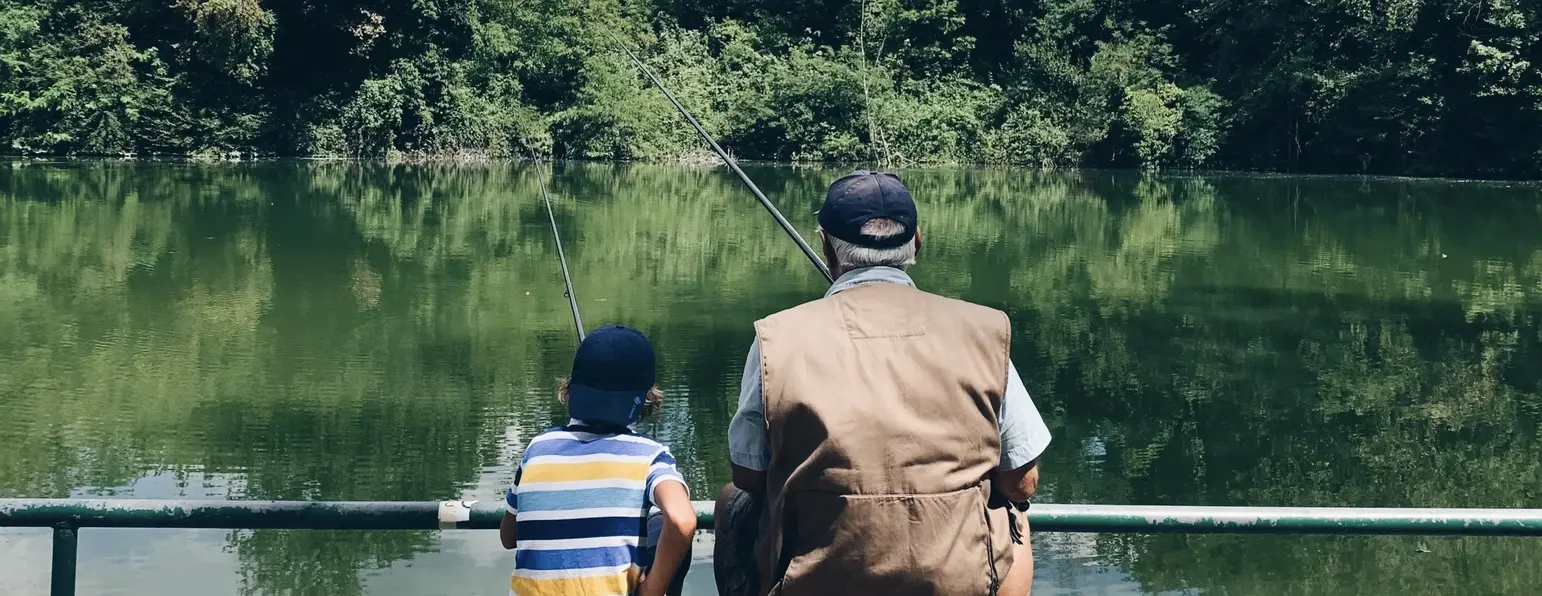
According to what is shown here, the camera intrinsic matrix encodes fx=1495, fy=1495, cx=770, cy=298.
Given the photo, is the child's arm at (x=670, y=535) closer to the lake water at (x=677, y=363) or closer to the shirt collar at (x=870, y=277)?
the shirt collar at (x=870, y=277)

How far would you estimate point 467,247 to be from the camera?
49.9ft

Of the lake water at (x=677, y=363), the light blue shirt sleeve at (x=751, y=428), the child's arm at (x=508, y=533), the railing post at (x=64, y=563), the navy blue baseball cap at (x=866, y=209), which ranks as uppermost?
the navy blue baseball cap at (x=866, y=209)

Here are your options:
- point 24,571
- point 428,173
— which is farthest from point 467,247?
point 428,173

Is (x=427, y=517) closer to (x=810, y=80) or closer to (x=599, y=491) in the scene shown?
(x=599, y=491)

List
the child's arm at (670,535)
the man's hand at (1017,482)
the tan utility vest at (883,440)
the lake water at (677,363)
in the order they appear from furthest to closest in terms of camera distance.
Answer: the lake water at (677,363) → the child's arm at (670,535) → the man's hand at (1017,482) → the tan utility vest at (883,440)

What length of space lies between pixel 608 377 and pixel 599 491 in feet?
0.47

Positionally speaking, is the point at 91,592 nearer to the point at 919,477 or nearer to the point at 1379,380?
the point at 919,477

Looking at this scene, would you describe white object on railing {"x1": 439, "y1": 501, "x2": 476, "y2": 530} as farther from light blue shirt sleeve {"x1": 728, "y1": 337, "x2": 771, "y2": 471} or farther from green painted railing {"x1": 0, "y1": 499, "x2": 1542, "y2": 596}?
light blue shirt sleeve {"x1": 728, "y1": 337, "x2": 771, "y2": 471}

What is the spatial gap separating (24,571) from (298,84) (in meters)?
28.9

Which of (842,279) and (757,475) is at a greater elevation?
(842,279)

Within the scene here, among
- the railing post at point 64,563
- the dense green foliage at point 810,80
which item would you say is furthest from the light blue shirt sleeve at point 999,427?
the dense green foliage at point 810,80

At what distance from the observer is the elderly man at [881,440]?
1.57 m

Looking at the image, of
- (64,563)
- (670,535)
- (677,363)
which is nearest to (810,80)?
(677,363)

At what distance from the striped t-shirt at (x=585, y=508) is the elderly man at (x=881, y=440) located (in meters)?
0.22
